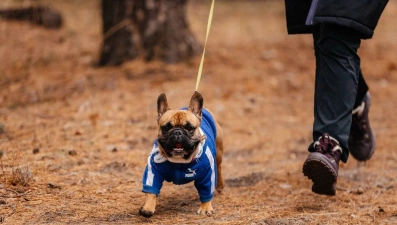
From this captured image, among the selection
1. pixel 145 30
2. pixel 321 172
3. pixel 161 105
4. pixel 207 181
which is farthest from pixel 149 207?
pixel 145 30

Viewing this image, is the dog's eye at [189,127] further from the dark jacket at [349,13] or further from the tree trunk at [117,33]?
the tree trunk at [117,33]

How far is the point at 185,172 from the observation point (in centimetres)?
375

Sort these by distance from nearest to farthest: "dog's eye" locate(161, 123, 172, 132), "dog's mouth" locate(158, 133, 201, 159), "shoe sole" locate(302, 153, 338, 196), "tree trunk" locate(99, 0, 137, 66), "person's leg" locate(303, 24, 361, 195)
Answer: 1. "dog's mouth" locate(158, 133, 201, 159)
2. "dog's eye" locate(161, 123, 172, 132)
3. "shoe sole" locate(302, 153, 338, 196)
4. "person's leg" locate(303, 24, 361, 195)
5. "tree trunk" locate(99, 0, 137, 66)

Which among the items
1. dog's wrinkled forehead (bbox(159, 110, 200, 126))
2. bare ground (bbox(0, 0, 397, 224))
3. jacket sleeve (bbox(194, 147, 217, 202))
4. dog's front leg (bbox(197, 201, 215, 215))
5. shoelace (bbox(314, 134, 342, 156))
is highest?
dog's wrinkled forehead (bbox(159, 110, 200, 126))

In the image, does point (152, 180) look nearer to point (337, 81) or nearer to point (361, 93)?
point (337, 81)

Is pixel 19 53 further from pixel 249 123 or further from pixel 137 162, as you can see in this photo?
pixel 137 162

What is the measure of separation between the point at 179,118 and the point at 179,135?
15 centimetres

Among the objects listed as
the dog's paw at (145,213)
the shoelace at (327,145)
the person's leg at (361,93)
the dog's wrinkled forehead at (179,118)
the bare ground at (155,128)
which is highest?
the dog's wrinkled forehead at (179,118)

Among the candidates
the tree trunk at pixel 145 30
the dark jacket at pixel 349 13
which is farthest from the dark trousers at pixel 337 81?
the tree trunk at pixel 145 30

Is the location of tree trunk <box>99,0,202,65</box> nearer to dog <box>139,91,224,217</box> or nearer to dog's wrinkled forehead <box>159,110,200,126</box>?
dog <box>139,91,224,217</box>

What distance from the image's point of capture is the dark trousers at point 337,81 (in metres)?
3.93

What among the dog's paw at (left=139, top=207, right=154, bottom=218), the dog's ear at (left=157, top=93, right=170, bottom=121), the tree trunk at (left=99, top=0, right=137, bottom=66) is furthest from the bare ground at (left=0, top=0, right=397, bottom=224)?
the dog's ear at (left=157, top=93, right=170, bottom=121)

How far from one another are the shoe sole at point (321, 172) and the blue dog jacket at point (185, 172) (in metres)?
0.62

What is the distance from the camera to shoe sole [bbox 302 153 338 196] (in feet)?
12.5
